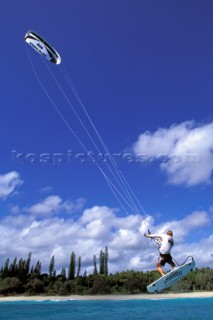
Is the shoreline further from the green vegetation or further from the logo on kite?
the logo on kite

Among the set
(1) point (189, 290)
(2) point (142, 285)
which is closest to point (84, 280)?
(2) point (142, 285)

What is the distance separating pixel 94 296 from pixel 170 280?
8994 cm

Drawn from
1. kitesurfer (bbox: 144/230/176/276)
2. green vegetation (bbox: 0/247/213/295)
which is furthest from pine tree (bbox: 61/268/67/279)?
kitesurfer (bbox: 144/230/176/276)

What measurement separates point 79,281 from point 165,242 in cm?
9613

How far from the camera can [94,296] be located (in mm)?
103500

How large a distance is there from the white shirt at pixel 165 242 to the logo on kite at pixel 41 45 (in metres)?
17.6

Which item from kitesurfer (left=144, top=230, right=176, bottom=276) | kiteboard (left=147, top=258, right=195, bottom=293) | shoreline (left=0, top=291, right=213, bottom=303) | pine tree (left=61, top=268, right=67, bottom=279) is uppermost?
pine tree (left=61, top=268, right=67, bottom=279)

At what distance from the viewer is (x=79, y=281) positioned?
108375 mm

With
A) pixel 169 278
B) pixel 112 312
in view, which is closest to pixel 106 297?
pixel 112 312

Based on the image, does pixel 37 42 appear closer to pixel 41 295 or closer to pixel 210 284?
pixel 41 295

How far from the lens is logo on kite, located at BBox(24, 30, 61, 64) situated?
28.4m

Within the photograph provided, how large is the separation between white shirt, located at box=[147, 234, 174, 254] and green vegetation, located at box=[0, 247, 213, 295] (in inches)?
3604

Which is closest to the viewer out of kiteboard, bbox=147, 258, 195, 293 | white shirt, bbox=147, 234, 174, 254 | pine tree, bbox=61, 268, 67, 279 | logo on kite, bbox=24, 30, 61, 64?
white shirt, bbox=147, 234, 174, 254

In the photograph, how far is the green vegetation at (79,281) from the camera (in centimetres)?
10394
